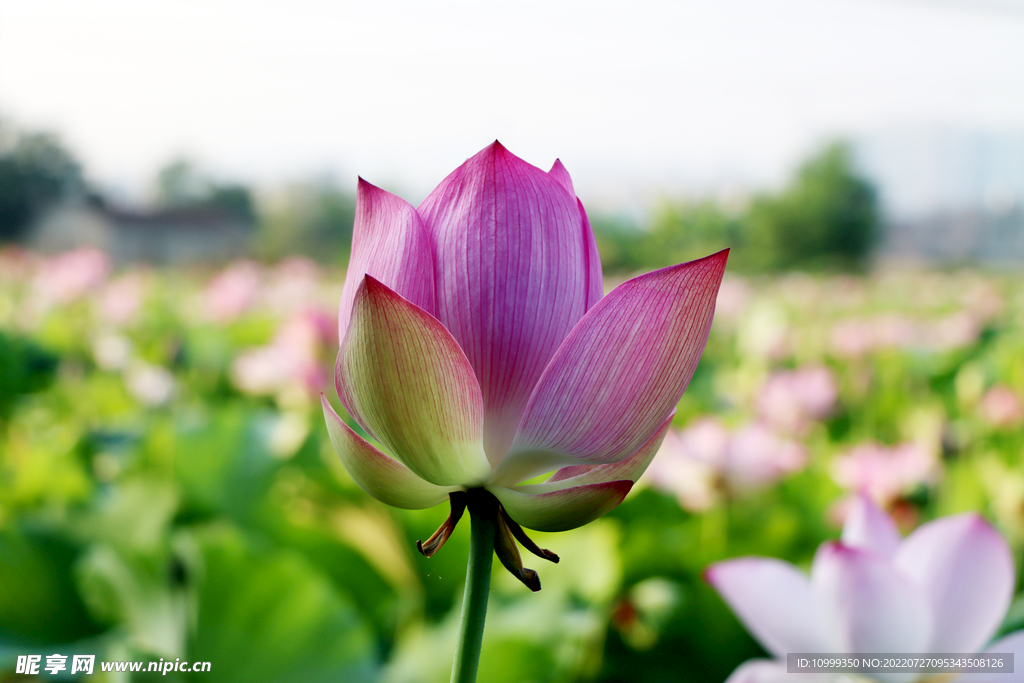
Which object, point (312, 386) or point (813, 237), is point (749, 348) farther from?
point (813, 237)

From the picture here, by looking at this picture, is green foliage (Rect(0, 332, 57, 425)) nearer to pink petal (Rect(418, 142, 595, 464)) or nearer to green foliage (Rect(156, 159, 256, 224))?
pink petal (Rect(418, 142, 595, 464))

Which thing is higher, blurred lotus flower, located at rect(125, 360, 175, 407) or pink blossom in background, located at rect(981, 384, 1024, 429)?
pink blossom in background, located at rect(981, 384, 1024, 429)

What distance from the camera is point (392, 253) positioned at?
128mm

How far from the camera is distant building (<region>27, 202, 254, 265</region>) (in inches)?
151

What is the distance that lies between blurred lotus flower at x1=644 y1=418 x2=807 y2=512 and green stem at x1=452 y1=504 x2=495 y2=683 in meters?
0.56

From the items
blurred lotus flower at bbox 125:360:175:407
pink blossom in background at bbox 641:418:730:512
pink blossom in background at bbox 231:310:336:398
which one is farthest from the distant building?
pink blossom in background at bbox 641:418:730:512

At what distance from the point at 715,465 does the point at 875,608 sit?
466 millimetres

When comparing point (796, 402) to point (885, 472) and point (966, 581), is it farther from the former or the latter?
point (966, 581)

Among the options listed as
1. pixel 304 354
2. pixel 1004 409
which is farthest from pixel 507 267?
pixel 1004 409

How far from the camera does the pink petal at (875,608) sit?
200 millimetres

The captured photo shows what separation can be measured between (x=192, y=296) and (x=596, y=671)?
2037 mm

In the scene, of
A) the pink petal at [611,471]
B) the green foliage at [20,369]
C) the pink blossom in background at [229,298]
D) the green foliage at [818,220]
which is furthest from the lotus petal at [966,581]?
the green foliage at [818,220]

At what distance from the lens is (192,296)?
7.52 feet

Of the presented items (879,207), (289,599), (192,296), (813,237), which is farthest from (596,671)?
(879,207)
